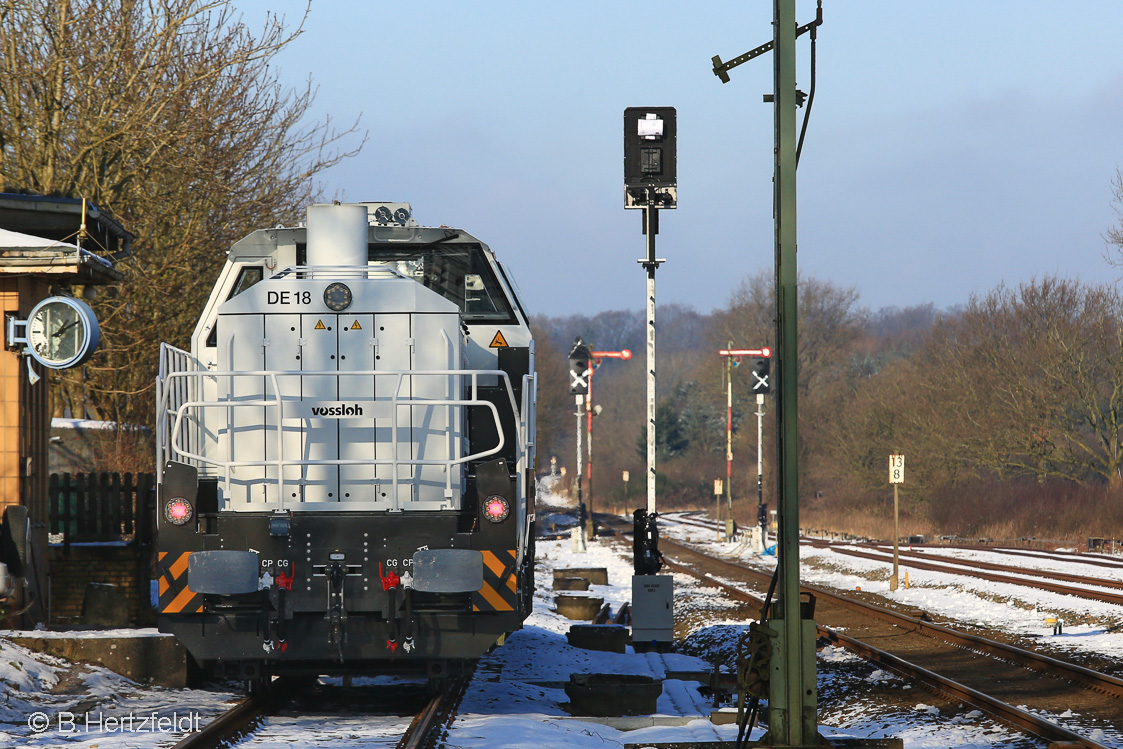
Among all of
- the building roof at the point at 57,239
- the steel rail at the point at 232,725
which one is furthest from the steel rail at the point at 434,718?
the building roof at the point at 57,239

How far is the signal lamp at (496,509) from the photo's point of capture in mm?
7727

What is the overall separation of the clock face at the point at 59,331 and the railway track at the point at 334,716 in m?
4.04

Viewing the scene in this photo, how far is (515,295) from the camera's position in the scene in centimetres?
978

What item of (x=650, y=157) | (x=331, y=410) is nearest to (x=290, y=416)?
(x=331, y=410)

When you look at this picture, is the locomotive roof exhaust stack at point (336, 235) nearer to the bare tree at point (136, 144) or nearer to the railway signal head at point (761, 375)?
the bare tree at point (136, 144)

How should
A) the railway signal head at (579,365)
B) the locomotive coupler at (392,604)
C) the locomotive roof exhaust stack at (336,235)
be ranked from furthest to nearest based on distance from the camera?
the railway signal head at (579,365) → the locomotive roof exhaust stack at (336,235) → the locomotive coupler at (392,604)

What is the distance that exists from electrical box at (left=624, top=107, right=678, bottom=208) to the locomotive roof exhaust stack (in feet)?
13.9

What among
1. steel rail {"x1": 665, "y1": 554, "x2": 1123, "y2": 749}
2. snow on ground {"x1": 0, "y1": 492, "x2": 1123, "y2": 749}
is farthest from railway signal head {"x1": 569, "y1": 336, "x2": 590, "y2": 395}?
steel rail {"x1": 665, "y1": 554, "x2": 1123, "y2": 749}

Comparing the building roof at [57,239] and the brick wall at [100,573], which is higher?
the building roof at [57,239]

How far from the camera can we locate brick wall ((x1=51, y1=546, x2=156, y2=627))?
43.4 ft

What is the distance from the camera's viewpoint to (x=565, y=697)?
32.7 feet

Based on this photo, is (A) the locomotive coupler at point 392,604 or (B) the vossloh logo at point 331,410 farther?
(B) the vossloh logo at point 331,410

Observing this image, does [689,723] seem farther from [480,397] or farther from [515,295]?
[515,295]

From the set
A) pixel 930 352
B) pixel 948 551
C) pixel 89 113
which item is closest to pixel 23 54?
pixel 89 113
